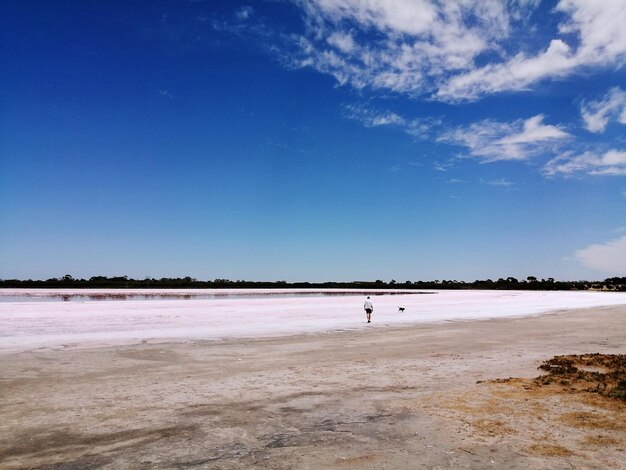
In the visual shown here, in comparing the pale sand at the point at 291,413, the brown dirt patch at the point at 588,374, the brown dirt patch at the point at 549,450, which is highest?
the brown dirt patch at the point at 588,374

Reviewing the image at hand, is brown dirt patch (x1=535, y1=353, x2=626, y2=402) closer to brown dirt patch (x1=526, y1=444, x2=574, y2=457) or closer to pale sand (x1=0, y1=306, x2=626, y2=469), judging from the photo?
pale sand (x1=0, y1=306, x2=626, y2=469)

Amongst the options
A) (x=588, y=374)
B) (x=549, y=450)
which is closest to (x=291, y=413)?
(x=549, y=450)

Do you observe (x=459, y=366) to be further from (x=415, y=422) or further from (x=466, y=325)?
(x=466, y=325)

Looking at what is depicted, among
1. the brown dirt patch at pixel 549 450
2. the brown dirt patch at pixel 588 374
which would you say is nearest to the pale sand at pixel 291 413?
the brown dirt patch at pixel 549 450

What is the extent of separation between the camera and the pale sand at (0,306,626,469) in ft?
22.8

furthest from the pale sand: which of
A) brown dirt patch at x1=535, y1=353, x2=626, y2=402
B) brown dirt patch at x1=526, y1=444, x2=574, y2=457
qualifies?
brown dirt patch at x1=535, y1=353, x2=626, y2=402

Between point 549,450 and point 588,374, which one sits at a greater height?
point 588,374

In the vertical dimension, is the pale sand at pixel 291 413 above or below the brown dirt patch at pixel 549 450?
above

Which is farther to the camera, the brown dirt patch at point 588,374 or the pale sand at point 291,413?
the brown dirt patch at point 588,374

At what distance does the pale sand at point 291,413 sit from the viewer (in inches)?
274

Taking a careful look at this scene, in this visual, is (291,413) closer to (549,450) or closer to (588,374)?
(549,450)

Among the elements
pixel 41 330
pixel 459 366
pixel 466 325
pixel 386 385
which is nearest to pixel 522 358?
pixel 459 366

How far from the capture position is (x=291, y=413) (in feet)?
30.6

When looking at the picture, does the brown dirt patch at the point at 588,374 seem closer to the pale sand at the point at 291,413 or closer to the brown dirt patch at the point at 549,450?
the pale sand at the point at 291,413
